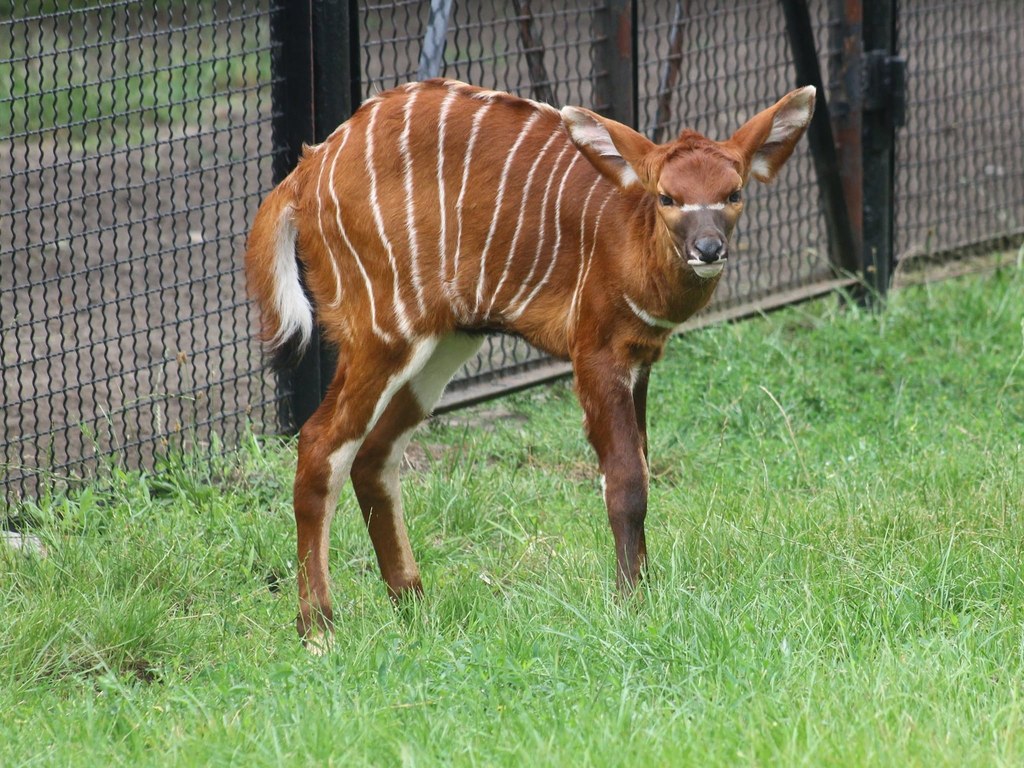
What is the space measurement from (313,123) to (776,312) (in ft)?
8.89

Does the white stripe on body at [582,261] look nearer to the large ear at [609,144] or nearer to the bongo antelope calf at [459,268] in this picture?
the bongo antelope calf at [459,268]

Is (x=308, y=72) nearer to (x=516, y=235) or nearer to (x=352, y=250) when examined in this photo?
(x=352, y=250)

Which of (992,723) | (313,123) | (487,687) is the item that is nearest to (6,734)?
(487,687)

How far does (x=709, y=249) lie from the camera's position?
143 inches

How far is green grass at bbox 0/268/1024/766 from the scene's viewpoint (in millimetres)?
3137

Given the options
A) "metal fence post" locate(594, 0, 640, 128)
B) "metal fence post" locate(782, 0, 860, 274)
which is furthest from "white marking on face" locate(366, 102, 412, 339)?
"metal fence post" locate(782, 0, 860, 274)

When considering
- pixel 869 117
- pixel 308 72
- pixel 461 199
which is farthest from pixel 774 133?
pixel 869 117

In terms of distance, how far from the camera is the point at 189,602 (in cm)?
436

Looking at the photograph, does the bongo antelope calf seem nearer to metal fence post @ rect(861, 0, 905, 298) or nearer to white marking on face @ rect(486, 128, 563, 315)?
white marking on face @ rect(486, 128, 563, 315)

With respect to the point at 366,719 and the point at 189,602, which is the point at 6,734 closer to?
the point at 366,719

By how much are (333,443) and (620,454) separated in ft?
2.51

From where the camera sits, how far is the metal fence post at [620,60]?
20.4 feet

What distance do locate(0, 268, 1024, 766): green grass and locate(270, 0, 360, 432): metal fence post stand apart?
3.26ft

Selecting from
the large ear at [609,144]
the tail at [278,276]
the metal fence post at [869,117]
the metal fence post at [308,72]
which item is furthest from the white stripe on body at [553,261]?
the metal fence post at [869,117]
